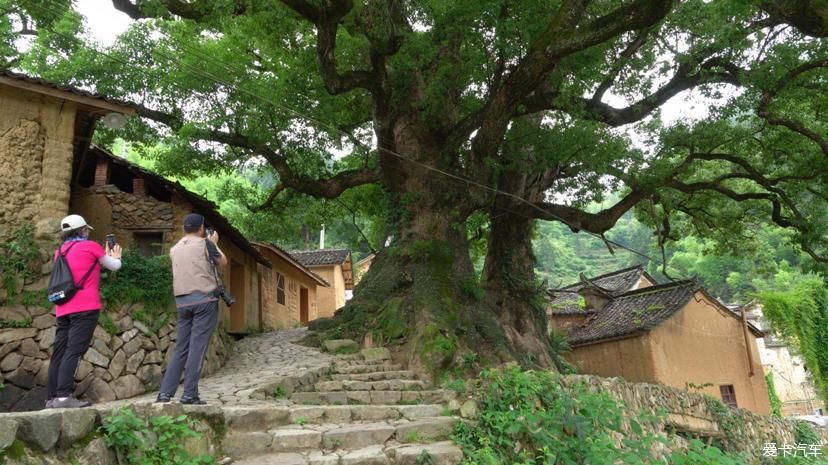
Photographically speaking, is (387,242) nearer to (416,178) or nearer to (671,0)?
(416,178)

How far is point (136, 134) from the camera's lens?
13.7 m

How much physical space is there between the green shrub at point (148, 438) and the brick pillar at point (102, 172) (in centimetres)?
935

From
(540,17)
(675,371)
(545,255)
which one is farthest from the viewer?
(545,255)

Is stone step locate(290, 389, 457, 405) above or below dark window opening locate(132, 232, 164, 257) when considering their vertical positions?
below

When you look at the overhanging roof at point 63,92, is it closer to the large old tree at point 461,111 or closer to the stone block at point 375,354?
the large old tree at point 461,111

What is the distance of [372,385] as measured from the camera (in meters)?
8.58

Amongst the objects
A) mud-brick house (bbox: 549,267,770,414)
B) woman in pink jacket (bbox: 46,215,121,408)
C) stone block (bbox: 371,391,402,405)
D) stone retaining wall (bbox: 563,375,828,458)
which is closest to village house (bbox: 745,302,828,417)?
mud-brick house (bbox: 549,267,770,414)

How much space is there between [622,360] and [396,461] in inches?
648

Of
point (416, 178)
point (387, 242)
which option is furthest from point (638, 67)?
point (387, 242)

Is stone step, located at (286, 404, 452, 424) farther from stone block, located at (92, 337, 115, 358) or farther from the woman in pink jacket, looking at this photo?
stone block, located at (92, 337, 115, 358)

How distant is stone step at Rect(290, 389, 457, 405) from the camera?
727 centimetres

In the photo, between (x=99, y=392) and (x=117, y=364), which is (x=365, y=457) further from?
(x=117, y=364)

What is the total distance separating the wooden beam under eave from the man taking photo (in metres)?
4.81

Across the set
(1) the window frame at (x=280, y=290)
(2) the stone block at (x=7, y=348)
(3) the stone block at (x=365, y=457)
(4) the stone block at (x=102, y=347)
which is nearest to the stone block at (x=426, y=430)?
(3) the stone block at (x=365, y=457)
